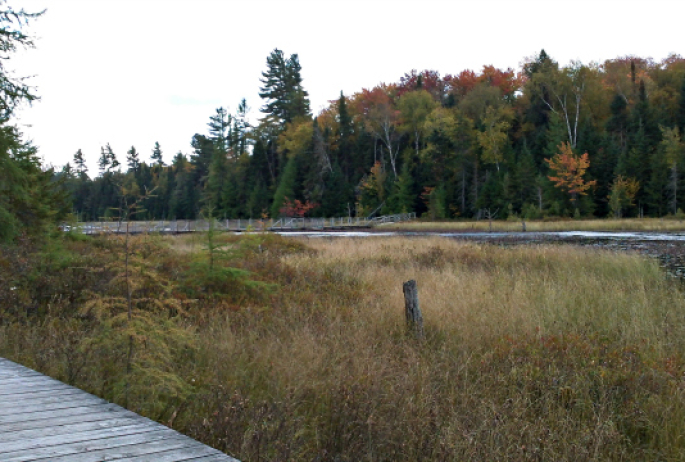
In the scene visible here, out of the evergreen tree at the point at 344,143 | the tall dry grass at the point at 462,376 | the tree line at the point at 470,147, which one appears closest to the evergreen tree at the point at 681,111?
the tree line at the point at 470,147

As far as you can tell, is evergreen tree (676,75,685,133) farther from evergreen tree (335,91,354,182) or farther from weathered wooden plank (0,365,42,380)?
weathered wooden plank (0,365,42,380)

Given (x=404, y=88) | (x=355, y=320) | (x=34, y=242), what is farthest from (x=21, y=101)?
(x=404, y=88)

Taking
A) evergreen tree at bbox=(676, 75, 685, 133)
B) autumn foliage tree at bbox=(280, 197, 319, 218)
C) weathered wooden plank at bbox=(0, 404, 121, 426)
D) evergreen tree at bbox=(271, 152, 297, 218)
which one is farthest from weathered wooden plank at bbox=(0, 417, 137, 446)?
evergreen tree at bbox=(271, 152, 297, 218)

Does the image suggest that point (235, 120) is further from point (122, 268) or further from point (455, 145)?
point (122, 268)

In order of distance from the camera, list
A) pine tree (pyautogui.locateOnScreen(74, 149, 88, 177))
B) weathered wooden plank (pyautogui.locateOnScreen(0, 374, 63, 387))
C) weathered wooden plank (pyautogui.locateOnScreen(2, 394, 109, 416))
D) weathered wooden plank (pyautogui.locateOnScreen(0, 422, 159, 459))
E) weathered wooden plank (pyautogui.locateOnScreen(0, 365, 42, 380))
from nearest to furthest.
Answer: weathered wooden plank (pyautogui.locateOnScreen(0, 422, 159, 459)), weathered wooden plank (pyautogui.locateOnScreen(2, 394, 109, 416)), weathered wooden plank (pyautogui.locateOnScreen(0, 374, 63, 387)), weathered wooden plank (pyautogui.locateOnScreen(0, 365, 42, 380)), pine tree (pyautogui.locateOnScreen(74, 149, 88, 177))

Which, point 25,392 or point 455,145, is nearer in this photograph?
point 25,392

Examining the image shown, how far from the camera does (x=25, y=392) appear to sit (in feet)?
12.7

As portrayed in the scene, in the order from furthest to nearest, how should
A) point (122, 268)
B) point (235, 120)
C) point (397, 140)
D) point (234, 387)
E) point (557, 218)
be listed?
1. point (235, 120)
2. point (397, 140)
3. point (557, 218)
4. point (234, 387)
5. point (122, 268)

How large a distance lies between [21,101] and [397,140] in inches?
2307

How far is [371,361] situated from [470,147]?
60122 millimetres

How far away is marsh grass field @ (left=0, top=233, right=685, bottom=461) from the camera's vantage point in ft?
13.2

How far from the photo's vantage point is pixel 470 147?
62688mm

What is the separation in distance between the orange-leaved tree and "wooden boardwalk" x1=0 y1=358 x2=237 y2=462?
5385 cm

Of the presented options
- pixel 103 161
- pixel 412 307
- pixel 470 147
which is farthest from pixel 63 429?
pixel 103 161
